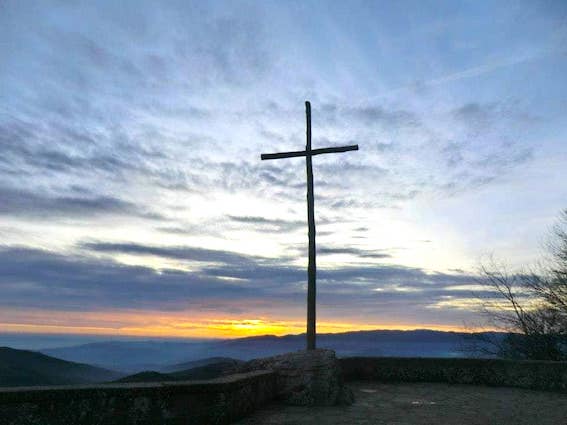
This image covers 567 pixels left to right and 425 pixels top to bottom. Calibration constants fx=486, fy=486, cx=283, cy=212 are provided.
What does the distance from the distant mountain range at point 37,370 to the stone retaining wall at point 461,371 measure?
67.5 metres

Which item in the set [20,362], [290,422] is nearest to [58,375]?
[20,362]

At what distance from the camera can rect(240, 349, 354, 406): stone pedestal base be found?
790 cm

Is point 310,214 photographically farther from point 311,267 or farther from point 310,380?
point 310,380

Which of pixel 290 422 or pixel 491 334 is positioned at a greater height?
pixel 491 334

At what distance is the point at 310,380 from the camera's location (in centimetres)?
802

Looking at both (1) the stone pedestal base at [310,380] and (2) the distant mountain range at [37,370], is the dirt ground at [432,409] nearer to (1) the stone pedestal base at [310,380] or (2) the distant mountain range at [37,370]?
(1) the stone pedestal base at [310,380]

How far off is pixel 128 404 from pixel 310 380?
344 cm

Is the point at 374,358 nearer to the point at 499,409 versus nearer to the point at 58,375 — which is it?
the point at 499,409

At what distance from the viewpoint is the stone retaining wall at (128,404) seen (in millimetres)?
4887

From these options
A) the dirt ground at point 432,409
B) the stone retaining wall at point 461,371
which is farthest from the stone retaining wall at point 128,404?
the stone retaining wall at point 461,371

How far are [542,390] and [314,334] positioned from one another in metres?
4.99

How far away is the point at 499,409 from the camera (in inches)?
310

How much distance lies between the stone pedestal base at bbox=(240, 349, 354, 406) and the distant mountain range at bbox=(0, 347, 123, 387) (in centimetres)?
7001

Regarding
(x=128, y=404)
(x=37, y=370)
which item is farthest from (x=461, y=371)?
(x=37, y=370)
